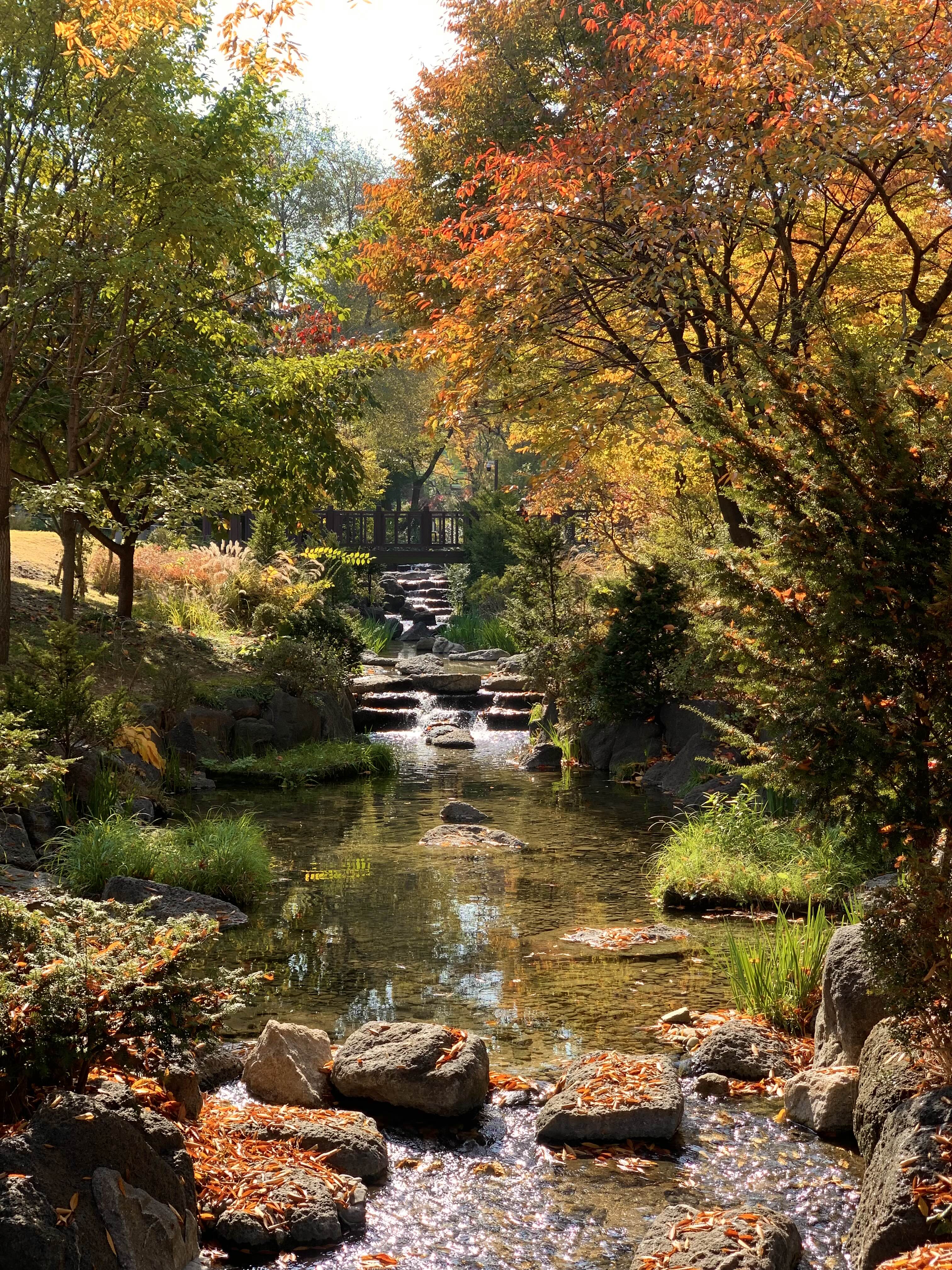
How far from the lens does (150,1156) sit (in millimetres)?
3477

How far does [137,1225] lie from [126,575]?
13.3 meters

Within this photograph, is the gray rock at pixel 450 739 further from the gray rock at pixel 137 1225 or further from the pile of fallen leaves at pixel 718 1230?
the gray rock at pixel 137 1225

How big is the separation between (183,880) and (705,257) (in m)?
6.94

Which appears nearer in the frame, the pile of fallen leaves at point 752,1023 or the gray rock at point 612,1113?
the gray rock at point 612,1113

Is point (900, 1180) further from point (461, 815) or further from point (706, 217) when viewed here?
point (461, 815)

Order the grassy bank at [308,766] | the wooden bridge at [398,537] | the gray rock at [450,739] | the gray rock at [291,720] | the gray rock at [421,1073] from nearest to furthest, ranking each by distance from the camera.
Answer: the gray rock at [421,1073]
the grassy bank at [308,766]
the gray rock at [291,720]
the gray rock at [450,739]
the wooden bridge at [398,537]

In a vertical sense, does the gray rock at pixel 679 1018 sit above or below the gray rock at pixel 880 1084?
below

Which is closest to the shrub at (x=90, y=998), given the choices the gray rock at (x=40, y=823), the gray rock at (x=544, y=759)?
the gray rock at (x=40, y=823)

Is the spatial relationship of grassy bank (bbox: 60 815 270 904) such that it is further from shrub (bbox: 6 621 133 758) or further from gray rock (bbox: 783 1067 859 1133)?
gray rock (bbox: 783 1067 859 1133)

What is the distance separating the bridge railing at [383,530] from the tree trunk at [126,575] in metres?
15.7

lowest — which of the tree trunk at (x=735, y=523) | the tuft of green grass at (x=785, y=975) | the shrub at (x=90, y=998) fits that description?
the tuft of green grass at (x=785, y=975)

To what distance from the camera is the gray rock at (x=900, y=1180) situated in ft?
11.3

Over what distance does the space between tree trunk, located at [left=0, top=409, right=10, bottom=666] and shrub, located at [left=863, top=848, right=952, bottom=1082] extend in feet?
32.7

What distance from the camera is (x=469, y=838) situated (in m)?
10.4
